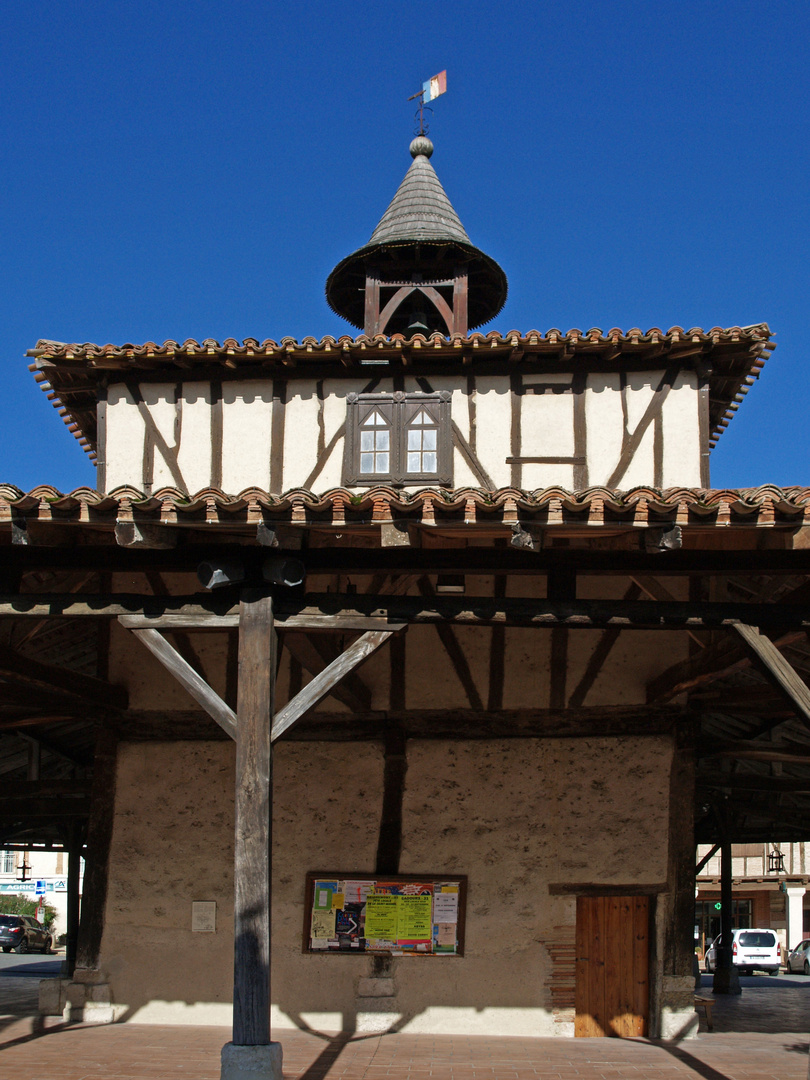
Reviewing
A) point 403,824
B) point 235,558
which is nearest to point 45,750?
point 403,824

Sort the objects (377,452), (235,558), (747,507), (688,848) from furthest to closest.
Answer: (377,452)
(688,848)
(235,558)
(747,507)

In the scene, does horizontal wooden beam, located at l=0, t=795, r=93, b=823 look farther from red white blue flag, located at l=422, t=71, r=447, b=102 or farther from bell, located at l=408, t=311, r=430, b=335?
red white blue flag, located at l=422, t=71, r=447, b=102

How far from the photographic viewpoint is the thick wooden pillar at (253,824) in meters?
5.72

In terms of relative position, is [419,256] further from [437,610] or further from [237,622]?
[237,622]

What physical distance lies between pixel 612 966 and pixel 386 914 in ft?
6.97

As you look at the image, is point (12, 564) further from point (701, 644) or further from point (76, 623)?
point (701, 644)

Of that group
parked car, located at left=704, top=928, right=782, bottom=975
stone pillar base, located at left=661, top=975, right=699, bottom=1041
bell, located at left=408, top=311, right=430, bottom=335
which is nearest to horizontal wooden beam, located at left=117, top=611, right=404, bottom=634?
stone pillar base, located at left=661, top=975, right=699, bottom=1041

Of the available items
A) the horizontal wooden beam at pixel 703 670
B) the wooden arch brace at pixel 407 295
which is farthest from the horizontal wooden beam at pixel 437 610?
the wooden arch brace at pixel 407 295

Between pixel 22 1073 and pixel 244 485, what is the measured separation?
19.8ft

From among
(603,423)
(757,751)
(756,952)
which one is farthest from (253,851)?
(756,952)

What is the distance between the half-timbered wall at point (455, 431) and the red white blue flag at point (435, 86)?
21.2 feet

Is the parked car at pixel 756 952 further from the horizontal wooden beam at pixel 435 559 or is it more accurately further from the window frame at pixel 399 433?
the horizontal wooden beam at pixel 435 559

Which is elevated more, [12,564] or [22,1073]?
[12,564]

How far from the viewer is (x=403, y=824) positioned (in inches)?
364
